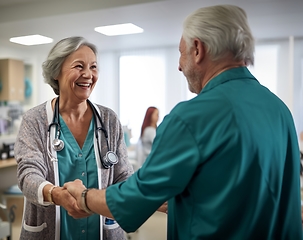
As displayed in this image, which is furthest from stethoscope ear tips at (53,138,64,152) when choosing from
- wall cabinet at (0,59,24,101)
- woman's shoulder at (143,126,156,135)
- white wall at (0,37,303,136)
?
wall cabinet at (0,59,24,101)

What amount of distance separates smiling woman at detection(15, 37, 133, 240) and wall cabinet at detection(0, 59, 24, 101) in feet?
10.9

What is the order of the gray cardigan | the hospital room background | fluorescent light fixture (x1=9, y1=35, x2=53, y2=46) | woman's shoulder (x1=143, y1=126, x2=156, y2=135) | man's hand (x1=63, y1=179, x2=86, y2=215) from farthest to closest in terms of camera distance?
the hospital room background < woman's shoulder (x1=143, y1=126, x2=156, y2=135) < fluorescent light fixture (x1=9, y1=35, x2=53, y2=46) < the gray cardigan < man's hand (x1=63, y1=179, x2=86, y2=215)

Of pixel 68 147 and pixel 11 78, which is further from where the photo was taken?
pixel 11 78

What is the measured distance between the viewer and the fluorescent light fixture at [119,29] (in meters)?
3.40

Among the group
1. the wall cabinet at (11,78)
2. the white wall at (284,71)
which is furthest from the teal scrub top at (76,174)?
the wall cabinet at (11,78)

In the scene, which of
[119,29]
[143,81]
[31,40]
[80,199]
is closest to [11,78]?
[31,40]

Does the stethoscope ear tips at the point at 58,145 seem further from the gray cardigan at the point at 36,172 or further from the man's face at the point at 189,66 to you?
the man's face at the point at 189,66

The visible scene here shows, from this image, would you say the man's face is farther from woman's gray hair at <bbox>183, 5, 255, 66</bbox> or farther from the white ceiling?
the white ceiling

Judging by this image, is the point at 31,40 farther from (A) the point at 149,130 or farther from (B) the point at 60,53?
(B) the point at 60,53

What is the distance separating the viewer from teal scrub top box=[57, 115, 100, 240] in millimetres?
1298

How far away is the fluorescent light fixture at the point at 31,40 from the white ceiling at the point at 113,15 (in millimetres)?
98

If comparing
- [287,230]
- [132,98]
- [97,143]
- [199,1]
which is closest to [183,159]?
[287,230]

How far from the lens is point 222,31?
87 cm

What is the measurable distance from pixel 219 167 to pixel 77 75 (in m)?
0.78
